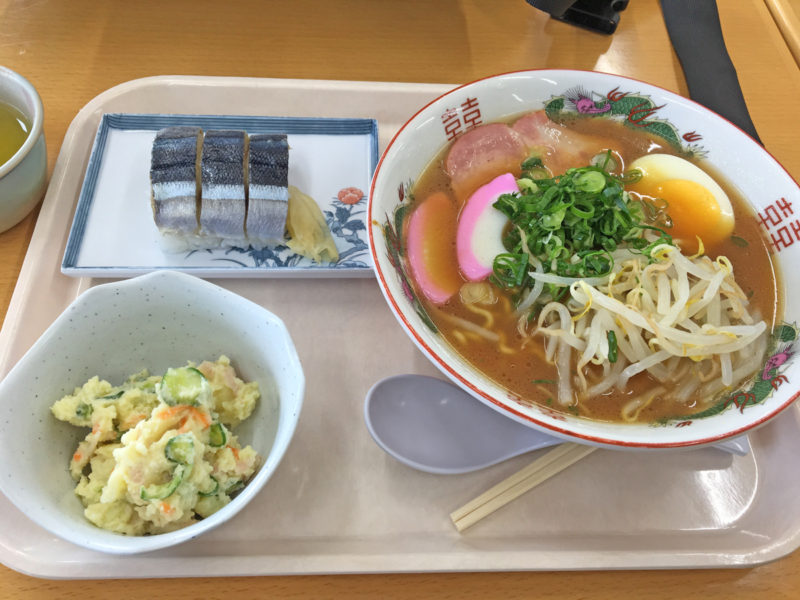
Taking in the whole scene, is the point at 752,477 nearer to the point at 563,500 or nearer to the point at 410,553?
the point at 563,500

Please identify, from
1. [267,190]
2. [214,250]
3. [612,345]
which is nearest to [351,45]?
[267,190]

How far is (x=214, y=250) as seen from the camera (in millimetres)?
1305

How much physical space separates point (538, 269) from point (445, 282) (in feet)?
0.61

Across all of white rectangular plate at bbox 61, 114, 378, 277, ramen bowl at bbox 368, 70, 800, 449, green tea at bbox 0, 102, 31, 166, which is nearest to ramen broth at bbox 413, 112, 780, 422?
ramen bowl at bbox 368, 70, 800, 449

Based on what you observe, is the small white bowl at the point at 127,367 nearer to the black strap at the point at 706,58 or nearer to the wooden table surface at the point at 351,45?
the wooden table surface at the point at 351,45

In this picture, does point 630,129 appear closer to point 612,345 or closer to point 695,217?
point 695,217

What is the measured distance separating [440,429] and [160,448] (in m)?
0.50

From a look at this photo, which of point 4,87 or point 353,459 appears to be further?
point 4,87

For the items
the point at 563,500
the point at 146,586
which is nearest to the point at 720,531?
the point at 563,500

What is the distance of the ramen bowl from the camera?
0.89m

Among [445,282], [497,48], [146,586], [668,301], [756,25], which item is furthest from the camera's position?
[756,25]

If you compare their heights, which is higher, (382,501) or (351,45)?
(351,45)

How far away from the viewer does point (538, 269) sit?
3.58 feet

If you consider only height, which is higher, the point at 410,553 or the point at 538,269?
the point at 538,269
